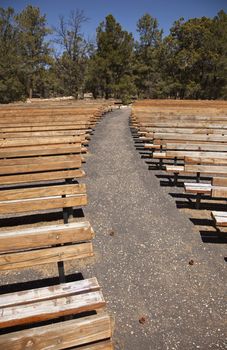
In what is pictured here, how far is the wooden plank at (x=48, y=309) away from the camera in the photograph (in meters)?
2.10

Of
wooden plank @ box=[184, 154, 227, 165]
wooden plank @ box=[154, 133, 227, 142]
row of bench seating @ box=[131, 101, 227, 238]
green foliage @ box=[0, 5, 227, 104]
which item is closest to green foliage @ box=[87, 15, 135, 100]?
green foliage @ box=[0, 5, 227, 104]

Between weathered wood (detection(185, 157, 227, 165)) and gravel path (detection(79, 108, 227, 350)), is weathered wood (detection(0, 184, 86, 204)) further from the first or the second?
weathered wood (detection(185, 157, 227, 165))

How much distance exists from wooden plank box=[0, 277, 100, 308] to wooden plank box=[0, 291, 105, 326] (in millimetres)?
39

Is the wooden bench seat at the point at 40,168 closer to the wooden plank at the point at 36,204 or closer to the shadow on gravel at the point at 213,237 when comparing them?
the wooden plank at the point at 36,204

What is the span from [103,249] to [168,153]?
130 inches

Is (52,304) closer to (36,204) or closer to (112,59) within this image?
(36,204)

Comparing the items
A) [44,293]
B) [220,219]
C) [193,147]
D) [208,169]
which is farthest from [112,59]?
[44,293]

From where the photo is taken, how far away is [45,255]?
8.20 feet

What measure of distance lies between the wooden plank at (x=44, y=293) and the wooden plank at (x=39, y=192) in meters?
1.34

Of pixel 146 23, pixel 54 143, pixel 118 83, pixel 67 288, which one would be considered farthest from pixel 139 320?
pixel 146 23

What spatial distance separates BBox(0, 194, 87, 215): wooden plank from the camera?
3.21 m

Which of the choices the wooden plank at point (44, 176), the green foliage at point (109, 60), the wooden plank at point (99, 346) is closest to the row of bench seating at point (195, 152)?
the wooden plank at point (44, 176)

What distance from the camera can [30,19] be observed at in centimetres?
5038

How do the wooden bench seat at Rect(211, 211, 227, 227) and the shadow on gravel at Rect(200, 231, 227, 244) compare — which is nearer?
the wooden bench seat at Rect(211, 211, 227, 227)
